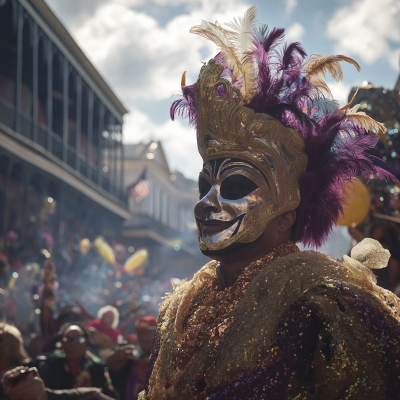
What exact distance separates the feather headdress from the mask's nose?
43cm

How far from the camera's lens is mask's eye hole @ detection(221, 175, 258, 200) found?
2.44 m

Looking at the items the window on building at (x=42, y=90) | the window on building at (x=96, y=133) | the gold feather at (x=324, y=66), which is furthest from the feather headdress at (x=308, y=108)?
the window on building at (x=96, y=133)

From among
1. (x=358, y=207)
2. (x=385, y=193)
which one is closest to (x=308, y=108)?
(x=358, y=207)

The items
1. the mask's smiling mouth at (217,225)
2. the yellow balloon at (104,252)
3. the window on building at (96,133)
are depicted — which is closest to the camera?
the mask's smiling mouth at (217,225)

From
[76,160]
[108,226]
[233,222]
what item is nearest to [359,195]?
[233,222]

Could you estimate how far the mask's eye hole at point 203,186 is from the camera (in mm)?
2639

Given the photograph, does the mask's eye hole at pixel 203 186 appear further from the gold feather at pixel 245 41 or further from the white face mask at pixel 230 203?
the gold feather at pixel 245 41

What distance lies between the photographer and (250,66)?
106 inches

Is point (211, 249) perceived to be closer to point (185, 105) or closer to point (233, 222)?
point (233, 222)

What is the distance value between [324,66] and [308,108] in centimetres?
23

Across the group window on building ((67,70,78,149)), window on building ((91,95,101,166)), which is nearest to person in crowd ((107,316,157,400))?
window on building ((67,70,78,149))

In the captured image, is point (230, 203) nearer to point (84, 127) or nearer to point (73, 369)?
point (73, 369)

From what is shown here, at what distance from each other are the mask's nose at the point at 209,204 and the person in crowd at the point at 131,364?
217cm

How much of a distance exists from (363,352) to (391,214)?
2.98m
